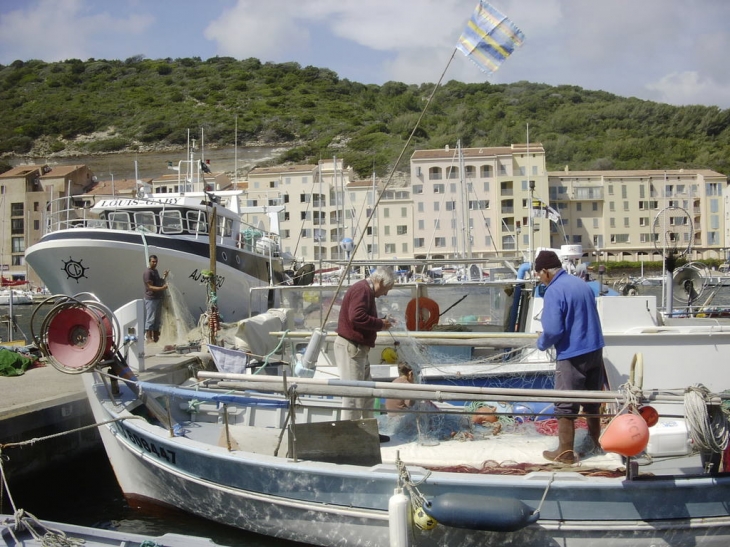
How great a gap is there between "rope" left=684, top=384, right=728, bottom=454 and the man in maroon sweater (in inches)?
104

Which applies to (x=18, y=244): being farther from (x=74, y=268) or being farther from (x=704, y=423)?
(x=704, y=423)

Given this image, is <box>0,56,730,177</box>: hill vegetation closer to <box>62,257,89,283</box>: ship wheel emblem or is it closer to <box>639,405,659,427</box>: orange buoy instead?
<box>62,257,89,283</box>: ship wheel emblem

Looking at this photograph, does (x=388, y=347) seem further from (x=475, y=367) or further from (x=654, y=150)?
(x=654, y=150)

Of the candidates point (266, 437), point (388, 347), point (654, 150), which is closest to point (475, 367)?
point (388, 347)

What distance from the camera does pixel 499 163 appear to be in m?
71.8

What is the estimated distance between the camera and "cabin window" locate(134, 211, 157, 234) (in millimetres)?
19109

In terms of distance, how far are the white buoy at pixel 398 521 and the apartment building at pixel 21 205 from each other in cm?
8160

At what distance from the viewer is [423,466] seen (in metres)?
5.18

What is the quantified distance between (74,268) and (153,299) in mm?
5782

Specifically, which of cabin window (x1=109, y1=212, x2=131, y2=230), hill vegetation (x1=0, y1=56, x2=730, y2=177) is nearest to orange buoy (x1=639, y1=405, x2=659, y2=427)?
cabin window (x1=109, y1=212, x2=131, y2=230)

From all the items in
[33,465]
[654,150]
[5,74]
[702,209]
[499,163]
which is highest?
[5,74]

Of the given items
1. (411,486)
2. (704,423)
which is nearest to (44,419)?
(411,486)

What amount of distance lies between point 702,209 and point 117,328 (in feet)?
273

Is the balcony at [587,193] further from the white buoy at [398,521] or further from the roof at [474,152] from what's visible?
the white buoy at [398,521]
